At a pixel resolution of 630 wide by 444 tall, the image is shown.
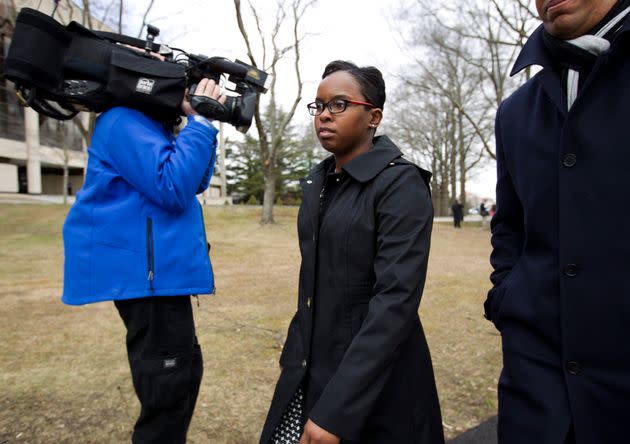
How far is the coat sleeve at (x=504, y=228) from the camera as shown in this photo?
1.68 metres

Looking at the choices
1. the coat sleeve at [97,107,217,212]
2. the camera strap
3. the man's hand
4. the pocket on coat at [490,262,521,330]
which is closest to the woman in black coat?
the man's hand

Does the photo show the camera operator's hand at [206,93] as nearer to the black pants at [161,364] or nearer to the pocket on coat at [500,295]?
the black pants at [161,364]

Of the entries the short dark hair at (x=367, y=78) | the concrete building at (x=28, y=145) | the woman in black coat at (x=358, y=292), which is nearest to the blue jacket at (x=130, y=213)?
the woman in black coat at (x=358, y=292)

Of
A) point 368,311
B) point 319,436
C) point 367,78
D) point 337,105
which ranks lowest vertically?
point 319,436

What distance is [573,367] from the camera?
132 centimetres

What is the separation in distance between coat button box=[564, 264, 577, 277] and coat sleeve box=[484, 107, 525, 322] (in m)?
0.34

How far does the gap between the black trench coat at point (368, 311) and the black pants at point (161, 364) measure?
45 cm

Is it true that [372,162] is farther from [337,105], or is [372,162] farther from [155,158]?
[155,158]

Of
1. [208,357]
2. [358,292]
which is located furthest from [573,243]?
[208,357]

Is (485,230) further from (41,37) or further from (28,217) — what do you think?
(41,37)

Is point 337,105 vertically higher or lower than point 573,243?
higher

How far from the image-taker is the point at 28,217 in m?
19.2

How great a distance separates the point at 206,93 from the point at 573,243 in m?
1.66

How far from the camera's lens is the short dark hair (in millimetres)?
1823
